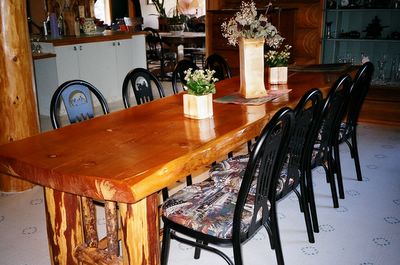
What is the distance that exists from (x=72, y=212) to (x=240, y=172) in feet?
2.78

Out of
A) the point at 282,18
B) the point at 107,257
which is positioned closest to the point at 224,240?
the point at 107,257

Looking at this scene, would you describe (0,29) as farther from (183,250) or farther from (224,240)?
(224,240)

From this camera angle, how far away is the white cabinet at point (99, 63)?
543 centimetres

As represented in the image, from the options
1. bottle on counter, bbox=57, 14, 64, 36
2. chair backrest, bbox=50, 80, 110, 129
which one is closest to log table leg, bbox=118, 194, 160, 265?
chair backrest, bbox=50, 80, 110, 129

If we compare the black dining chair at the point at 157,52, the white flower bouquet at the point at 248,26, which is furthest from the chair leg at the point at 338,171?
the black dining chair at the point at 157,52

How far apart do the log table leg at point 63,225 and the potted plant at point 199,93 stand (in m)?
0.71

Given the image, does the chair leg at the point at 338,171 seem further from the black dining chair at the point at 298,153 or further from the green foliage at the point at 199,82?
the green foliage at the point at 199,82

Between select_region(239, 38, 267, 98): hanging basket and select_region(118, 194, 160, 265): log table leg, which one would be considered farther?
select_region(239, 38, 267, 98): hanging basket

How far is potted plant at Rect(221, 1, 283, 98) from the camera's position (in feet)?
8.07

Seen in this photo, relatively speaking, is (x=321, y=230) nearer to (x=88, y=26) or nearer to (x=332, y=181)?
(x=332, y=181)

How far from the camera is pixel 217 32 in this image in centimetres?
526

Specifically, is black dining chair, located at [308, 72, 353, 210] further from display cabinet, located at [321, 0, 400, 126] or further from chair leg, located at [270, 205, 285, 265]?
display cabinet, located at [321, 0, 400, 126]

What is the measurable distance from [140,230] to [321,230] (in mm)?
1407

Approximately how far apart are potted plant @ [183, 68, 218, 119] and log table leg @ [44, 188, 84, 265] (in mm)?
706
